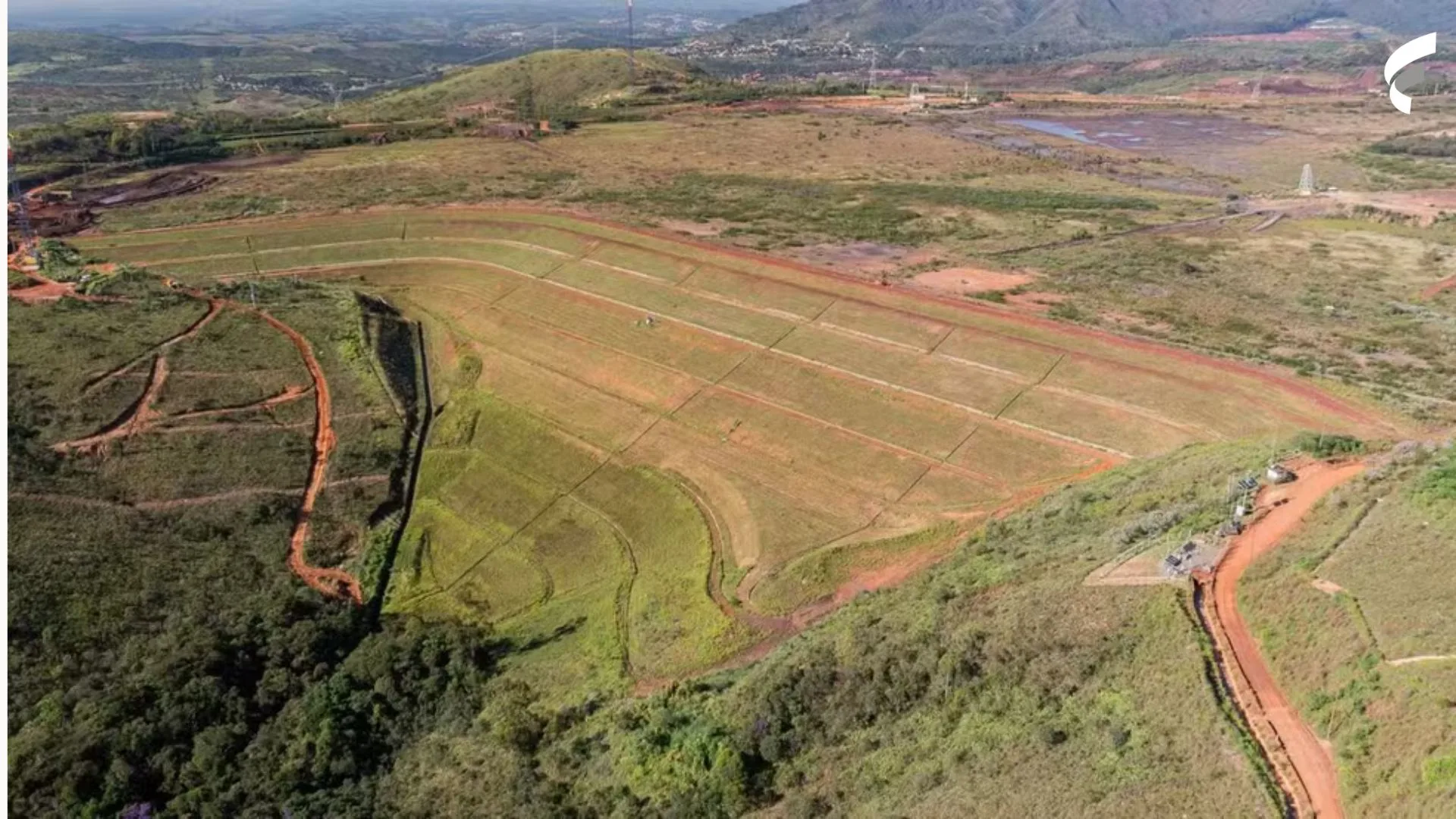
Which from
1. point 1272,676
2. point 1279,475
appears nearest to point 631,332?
point 1279,475

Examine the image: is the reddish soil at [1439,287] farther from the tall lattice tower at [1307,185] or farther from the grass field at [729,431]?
the tall lattice tower at [1307,185]

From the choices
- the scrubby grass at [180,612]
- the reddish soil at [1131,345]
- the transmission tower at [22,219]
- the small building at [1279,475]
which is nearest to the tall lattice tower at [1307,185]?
the reddish soil at [1131,345]

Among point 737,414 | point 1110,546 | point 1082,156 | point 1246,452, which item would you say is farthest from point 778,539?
point 1082,156

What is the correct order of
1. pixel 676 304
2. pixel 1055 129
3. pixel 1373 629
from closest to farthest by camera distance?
pixel 1373 629 → pixel 676 304 → pixel 1055 129

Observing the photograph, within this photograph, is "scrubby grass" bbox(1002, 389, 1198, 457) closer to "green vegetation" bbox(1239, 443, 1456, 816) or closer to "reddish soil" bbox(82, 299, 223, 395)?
"green vegetation" bbox(1239, 443, 1456, 816)

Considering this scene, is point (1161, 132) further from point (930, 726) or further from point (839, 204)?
point (930, 726)

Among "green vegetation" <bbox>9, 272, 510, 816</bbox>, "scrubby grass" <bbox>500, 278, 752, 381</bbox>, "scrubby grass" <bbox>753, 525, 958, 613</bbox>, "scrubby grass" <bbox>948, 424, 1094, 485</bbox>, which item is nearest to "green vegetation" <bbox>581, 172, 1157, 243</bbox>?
"scrubby grass" <bbox>500, 278, 752, 381</bbox>
